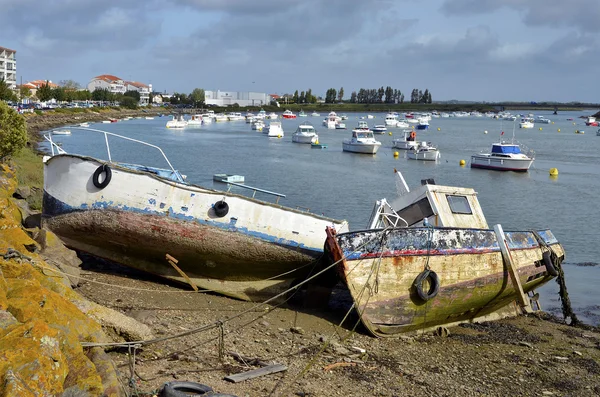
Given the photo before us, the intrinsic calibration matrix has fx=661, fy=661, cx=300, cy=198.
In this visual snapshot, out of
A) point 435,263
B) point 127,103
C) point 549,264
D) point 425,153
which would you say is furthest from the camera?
point 127,103

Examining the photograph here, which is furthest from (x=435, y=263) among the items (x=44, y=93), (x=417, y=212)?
(x=44, y=93)

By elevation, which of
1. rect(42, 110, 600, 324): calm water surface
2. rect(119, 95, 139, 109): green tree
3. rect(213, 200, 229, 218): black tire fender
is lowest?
rect(42, 110, 600, 324): calm water surface

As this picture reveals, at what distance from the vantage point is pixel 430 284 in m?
14.0

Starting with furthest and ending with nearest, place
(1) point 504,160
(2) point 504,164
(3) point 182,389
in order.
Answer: (2) point 504,164, (1) point 504,160, (3) point 182,389

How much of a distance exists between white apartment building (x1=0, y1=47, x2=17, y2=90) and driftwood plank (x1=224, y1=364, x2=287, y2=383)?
132 metres

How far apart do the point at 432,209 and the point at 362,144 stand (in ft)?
166

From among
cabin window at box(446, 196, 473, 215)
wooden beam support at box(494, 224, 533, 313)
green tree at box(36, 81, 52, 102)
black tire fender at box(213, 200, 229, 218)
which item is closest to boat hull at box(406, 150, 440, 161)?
cabin window at box(446, 196, 473, 215)

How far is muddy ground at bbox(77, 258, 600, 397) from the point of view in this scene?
1023 cm

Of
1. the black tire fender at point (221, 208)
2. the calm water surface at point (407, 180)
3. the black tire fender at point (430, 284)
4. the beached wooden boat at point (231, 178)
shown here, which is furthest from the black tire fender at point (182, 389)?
the beached wooden boat at point (231, 178)

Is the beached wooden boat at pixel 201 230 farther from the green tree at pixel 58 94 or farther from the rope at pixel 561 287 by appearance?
the green tree at pixel 58 94

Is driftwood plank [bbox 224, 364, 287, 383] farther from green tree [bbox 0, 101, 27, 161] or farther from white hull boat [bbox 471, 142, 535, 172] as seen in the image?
white hull boat [bbox 471, 142, 535, 172]

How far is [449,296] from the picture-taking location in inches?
564

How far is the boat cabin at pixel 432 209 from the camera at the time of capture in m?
15.4

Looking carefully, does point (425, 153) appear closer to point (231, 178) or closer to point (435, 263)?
point (231, 178)
